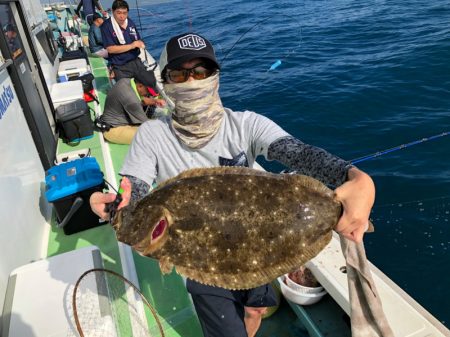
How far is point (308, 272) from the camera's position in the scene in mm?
3590

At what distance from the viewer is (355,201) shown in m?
1.85

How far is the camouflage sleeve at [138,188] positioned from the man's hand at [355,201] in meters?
1.28

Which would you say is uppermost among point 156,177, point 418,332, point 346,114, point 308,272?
point 156,177

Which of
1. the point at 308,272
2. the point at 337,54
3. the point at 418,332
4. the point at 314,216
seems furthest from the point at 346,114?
the point at 314,216

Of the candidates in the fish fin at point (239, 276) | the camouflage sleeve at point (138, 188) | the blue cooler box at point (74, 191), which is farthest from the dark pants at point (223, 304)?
the blue cooler box at point (74, 191)

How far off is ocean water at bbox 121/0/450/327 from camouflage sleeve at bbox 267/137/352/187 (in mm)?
3491

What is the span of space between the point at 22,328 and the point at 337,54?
47.3 ft

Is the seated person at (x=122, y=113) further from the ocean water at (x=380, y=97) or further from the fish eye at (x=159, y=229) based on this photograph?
the fish eye at (x=159, y=229)

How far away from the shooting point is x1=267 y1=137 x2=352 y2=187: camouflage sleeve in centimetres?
201

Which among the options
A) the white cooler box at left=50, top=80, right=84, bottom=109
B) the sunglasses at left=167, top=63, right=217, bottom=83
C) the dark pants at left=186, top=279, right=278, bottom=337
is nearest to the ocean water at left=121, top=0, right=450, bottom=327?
the dark pants at left=186, top=279, right=278, bottom=337

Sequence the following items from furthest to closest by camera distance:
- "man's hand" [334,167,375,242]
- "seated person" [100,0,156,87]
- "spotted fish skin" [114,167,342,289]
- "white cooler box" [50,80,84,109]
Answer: "seated person" [100,0,156,87], "white cooler box" [50,80,84,109], "spotted fish skin" [114,167,342,289], "man's hand" [334,167,375,242]

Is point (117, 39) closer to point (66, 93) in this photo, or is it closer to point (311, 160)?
point (66, 93)

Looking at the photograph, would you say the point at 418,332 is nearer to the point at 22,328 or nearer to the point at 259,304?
the point at 259,304

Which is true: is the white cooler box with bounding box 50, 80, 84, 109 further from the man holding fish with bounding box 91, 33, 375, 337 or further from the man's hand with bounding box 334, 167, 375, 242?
the man's hand with bounding box 334, 167, 375, 242
